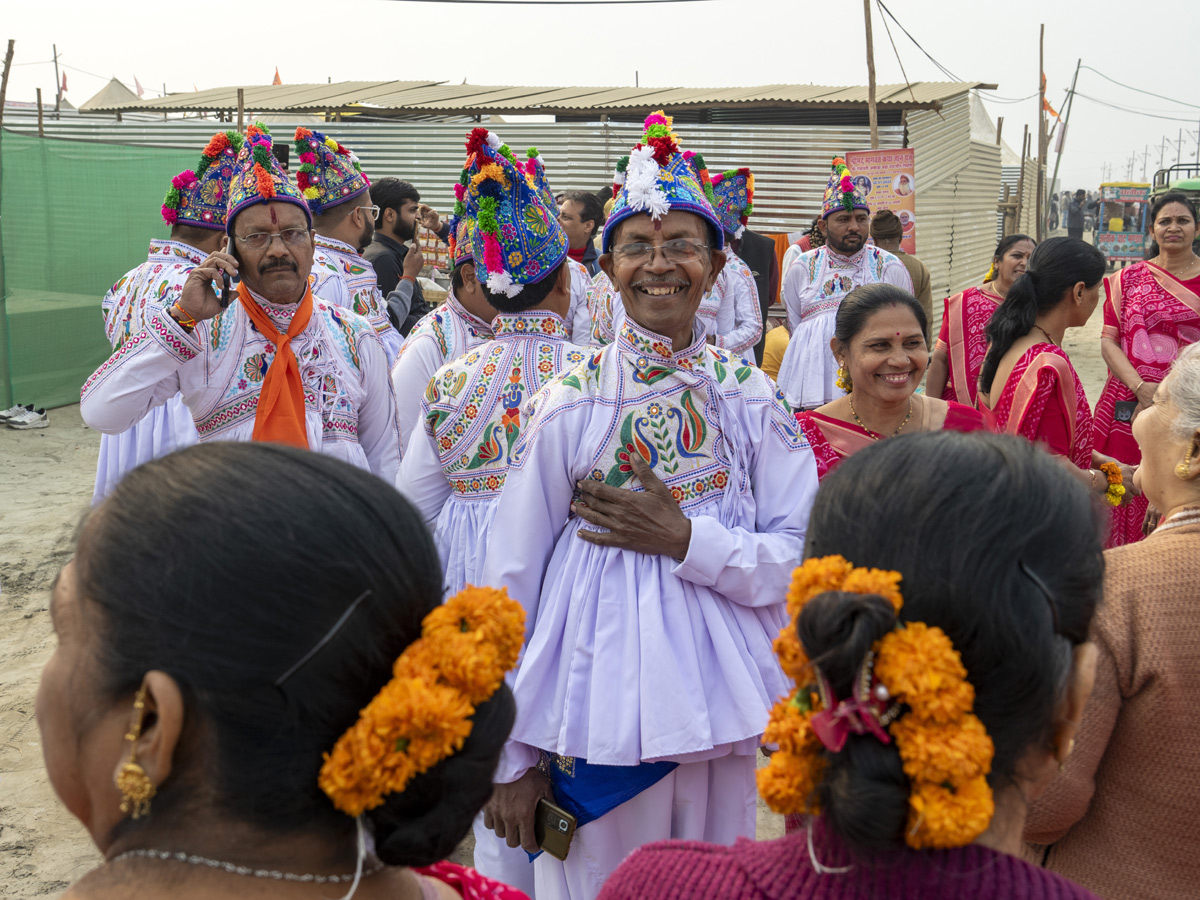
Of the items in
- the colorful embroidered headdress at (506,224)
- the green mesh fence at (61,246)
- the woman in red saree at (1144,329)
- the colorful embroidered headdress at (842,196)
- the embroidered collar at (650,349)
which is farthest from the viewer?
the green mesh fence at (61,246)

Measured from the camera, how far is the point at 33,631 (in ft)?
17.7

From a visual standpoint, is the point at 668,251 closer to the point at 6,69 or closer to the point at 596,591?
the point at 596,591

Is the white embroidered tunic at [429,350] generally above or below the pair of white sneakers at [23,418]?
above

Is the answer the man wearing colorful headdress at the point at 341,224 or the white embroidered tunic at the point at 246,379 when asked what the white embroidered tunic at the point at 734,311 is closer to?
the man wearing colorful headdress at the point at 341,224

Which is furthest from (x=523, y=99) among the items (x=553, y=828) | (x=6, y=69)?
(x=553, y=828)

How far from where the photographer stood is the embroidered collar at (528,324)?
3382 millimetres

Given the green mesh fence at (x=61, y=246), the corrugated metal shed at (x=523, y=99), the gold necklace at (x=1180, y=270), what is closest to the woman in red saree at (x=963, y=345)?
the gold necklace at (x=1180, y=270)

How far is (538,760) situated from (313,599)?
1503 millimetres

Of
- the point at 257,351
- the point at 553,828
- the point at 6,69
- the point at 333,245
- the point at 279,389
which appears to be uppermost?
the point at 6,69

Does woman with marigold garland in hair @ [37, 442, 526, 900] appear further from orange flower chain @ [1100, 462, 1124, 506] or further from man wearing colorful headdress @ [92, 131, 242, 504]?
orange flower chain @ [1100, 462, 1124, 506]

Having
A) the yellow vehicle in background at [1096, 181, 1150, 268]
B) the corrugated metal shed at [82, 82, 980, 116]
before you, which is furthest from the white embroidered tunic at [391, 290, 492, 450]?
the yellow vehicle in background at [1096, 181, 1150, 268]

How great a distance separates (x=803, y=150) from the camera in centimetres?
1468

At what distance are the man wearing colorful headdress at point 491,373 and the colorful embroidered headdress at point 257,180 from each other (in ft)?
2.06

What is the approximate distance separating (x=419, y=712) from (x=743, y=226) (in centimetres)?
747
